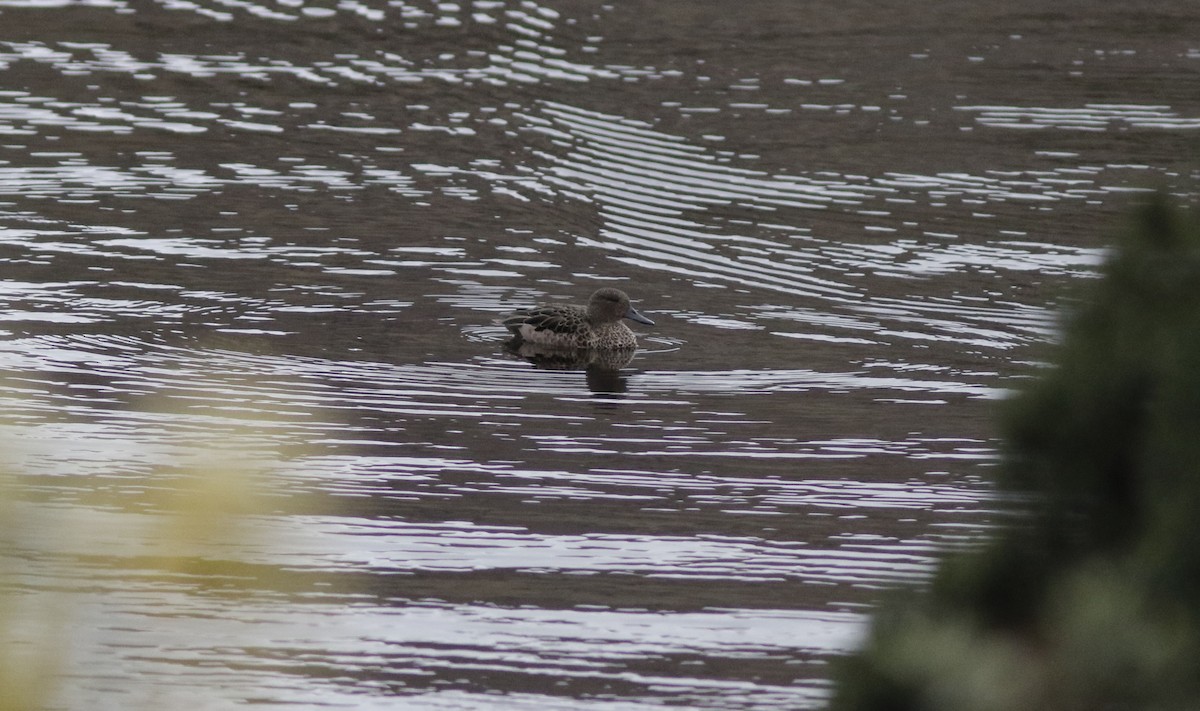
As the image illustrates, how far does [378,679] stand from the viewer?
21.4 ft

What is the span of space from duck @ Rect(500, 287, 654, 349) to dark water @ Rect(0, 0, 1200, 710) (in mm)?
241

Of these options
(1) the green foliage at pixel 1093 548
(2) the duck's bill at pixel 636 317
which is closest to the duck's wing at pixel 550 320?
(2) the duck's bill at pixel 636 317

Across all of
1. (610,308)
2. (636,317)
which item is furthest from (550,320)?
(636,317)

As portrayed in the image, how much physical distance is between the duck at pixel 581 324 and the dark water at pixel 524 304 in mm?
241

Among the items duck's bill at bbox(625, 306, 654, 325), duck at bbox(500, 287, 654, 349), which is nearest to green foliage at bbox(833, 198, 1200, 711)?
duck at bbox(500, 287, 654, 349)

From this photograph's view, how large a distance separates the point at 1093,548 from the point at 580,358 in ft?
29.4

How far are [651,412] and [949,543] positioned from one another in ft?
23.6

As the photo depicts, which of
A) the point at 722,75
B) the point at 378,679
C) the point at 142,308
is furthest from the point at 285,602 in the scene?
the point at 722,75

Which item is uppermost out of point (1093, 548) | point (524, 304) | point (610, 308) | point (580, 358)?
point (1093, 548)

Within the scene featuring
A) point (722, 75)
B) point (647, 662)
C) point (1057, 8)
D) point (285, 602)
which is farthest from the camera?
point (1057, 8)

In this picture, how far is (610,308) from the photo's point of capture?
41.4ft

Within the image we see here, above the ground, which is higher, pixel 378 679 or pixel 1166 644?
pixel 1166 644

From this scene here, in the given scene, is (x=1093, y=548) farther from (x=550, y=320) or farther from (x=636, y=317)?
(x=636, y=317)

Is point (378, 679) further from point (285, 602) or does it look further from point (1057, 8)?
point (1057, 8)
